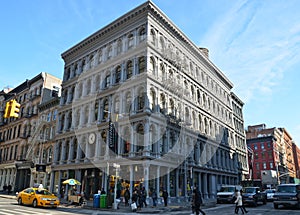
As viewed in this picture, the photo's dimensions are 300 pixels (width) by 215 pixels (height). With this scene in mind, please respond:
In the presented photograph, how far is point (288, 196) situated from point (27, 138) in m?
42.3

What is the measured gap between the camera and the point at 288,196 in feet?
67.3

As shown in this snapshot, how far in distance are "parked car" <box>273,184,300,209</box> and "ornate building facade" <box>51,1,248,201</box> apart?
11.4 m

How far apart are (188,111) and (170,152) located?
8751 millimetres

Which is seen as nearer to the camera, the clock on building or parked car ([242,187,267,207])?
parked car ([242,187,267,207])

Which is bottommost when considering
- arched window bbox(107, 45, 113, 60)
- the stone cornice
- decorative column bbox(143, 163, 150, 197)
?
decorative column bbox(143, 163, 150, 197)

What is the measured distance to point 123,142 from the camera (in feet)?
97.8

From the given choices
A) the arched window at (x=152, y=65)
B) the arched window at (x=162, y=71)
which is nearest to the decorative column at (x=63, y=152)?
the arched window at (x=152, y=65)

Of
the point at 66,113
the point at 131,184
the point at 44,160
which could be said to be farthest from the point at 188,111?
the point at 44,160

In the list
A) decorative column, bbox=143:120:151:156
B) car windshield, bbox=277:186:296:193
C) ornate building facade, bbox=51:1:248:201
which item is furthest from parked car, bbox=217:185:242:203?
decorative column, bbox=143:120:151:156

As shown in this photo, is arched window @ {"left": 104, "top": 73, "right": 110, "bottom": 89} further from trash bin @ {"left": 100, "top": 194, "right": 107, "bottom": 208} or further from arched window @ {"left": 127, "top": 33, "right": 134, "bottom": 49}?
trash bin @ {"left": 100, "top": 194, "right": 107, "bottom": 208}

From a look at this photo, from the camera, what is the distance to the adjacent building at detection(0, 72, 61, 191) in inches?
1727

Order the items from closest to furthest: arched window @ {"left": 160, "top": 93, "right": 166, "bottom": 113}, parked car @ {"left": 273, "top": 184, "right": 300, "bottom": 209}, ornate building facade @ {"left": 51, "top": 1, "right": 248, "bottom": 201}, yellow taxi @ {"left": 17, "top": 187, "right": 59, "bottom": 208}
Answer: yellow taxi @ {"left": 17, "top": 187, "right": 59, "bottom": 208}, parked car @ {"left": 273, "top": 184, "right": 300, "bottom": 209}, ornate building facade @ {"left": 51, "top": 1, "right": 248, "bottom": 201}, arched window @ {"left": 160, "top": 93, "right": 166, "bottom": 113}

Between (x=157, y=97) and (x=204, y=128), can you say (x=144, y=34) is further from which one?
(x=204, y=128)

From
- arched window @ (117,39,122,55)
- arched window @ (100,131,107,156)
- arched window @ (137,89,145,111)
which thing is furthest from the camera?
arched window @ (117,39,122,55)
